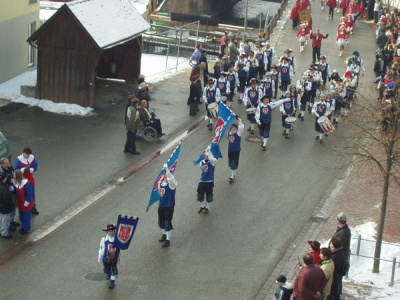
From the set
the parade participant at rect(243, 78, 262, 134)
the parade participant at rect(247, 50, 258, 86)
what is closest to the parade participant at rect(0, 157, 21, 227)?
the parade participant at rect(243, 78, 262, 134)

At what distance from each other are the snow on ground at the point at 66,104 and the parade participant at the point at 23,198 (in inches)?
343

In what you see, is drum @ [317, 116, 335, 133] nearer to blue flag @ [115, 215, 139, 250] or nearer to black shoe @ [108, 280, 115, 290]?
blue flag @ [115, 215, 139, 250]

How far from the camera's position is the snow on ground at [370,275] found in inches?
559

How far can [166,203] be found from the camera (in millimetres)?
15898

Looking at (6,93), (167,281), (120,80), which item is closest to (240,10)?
(120,80)

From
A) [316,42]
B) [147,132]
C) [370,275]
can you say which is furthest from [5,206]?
[316,42]

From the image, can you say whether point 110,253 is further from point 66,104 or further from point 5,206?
point 66,104

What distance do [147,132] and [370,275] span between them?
30.5 feet

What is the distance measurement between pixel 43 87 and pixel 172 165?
33.9 ft

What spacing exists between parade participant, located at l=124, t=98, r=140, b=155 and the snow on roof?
11.4 feet

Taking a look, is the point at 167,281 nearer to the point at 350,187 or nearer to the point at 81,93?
the point at 350,187

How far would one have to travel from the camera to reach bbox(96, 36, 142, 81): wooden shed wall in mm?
29000

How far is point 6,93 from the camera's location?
25.8 m

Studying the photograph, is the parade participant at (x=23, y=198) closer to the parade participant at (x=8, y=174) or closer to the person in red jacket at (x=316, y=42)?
the parade participant at (x=8, y=174)
